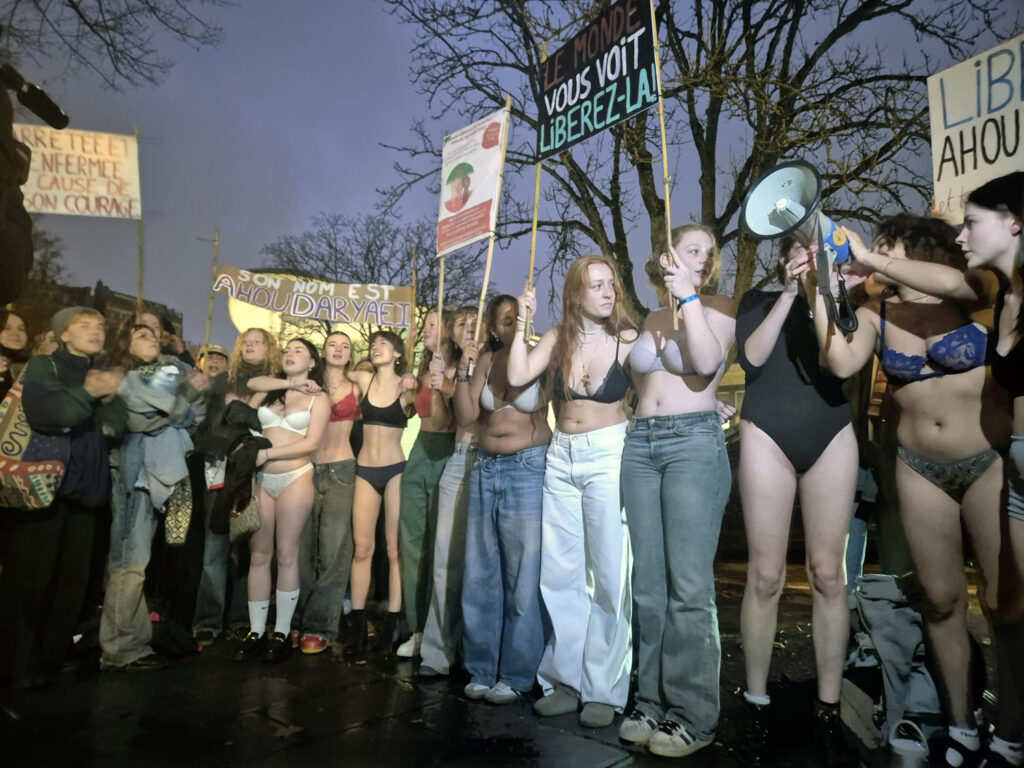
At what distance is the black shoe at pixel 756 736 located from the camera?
9.78 feet

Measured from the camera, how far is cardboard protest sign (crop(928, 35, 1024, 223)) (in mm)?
3748

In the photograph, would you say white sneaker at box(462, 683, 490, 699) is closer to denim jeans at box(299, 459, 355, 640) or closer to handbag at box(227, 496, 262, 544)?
denim jeans at box(299, 459, 355, 640)

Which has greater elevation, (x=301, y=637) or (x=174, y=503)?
(x=174, y=503)

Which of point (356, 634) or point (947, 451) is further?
point (356, 634)

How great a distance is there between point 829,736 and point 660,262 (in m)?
2.18

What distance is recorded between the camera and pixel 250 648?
477 centimetres

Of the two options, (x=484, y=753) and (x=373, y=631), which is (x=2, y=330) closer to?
(x=373, y=631)

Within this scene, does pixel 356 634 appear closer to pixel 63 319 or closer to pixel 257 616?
pixel 257 616

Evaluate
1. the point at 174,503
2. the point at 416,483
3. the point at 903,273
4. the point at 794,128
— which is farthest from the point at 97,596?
the point at 794,128

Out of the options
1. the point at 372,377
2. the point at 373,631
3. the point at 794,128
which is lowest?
the point at 373,631

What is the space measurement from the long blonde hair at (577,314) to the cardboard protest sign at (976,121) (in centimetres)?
165

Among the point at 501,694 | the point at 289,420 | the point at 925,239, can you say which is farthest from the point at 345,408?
the point at 925,239

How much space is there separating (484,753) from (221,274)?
23.6 feet

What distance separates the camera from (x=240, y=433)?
4961 mm
